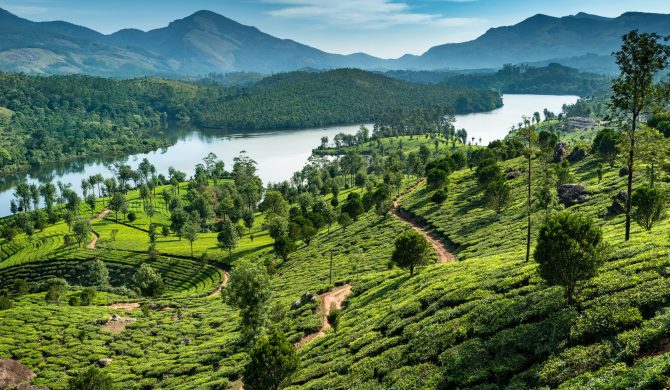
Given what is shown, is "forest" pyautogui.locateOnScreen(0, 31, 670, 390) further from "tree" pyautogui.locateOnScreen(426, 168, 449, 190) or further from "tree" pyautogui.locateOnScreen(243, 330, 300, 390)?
"tree" pyautogui.locateOnScreen(426, 168, 449, 190)

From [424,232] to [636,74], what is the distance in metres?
61.2

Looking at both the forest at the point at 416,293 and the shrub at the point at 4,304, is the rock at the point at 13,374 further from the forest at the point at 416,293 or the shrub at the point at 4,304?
the shrub at the point at 4,304

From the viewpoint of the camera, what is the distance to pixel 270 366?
3819cm

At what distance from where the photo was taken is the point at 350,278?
244 feet

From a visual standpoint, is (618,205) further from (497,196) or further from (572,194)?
(497,196)

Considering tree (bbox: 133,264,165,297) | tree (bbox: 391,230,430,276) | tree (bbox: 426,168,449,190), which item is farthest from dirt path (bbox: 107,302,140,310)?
tree (bbox: 426,168,449,190)

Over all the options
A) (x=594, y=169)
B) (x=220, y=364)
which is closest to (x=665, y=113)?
(x=220, y=364)

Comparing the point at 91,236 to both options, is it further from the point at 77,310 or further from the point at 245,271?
the point at 245,271

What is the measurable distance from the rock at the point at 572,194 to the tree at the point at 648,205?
30.8 m

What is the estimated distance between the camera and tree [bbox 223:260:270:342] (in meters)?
52.8

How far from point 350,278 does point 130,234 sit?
115961mm

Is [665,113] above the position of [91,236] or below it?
above

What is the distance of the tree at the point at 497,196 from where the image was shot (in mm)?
91000

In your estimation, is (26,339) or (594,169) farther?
(594,169)
